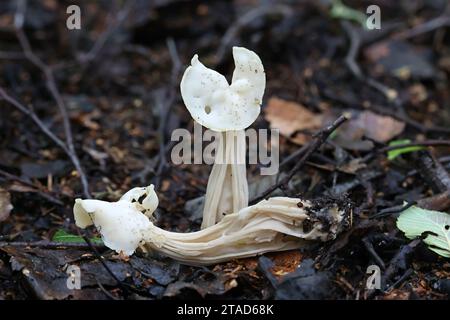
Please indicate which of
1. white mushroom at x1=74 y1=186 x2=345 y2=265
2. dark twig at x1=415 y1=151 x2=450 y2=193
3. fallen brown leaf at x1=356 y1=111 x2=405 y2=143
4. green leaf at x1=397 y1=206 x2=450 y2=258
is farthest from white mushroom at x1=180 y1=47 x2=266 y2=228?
fallen brown leaf at x1=356 y1=111 x2=405 y2=143

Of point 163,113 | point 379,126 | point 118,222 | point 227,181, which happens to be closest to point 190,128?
point 163,113

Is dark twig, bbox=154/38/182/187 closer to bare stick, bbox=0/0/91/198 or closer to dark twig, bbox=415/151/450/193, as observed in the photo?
bare stick, bbox=0/0/91/198

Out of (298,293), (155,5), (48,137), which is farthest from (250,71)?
(155,5)

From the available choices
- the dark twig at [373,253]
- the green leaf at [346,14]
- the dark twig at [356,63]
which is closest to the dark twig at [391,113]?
the dark twig at [356,63]

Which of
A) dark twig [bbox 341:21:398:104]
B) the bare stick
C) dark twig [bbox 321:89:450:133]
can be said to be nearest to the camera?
the bare stick
